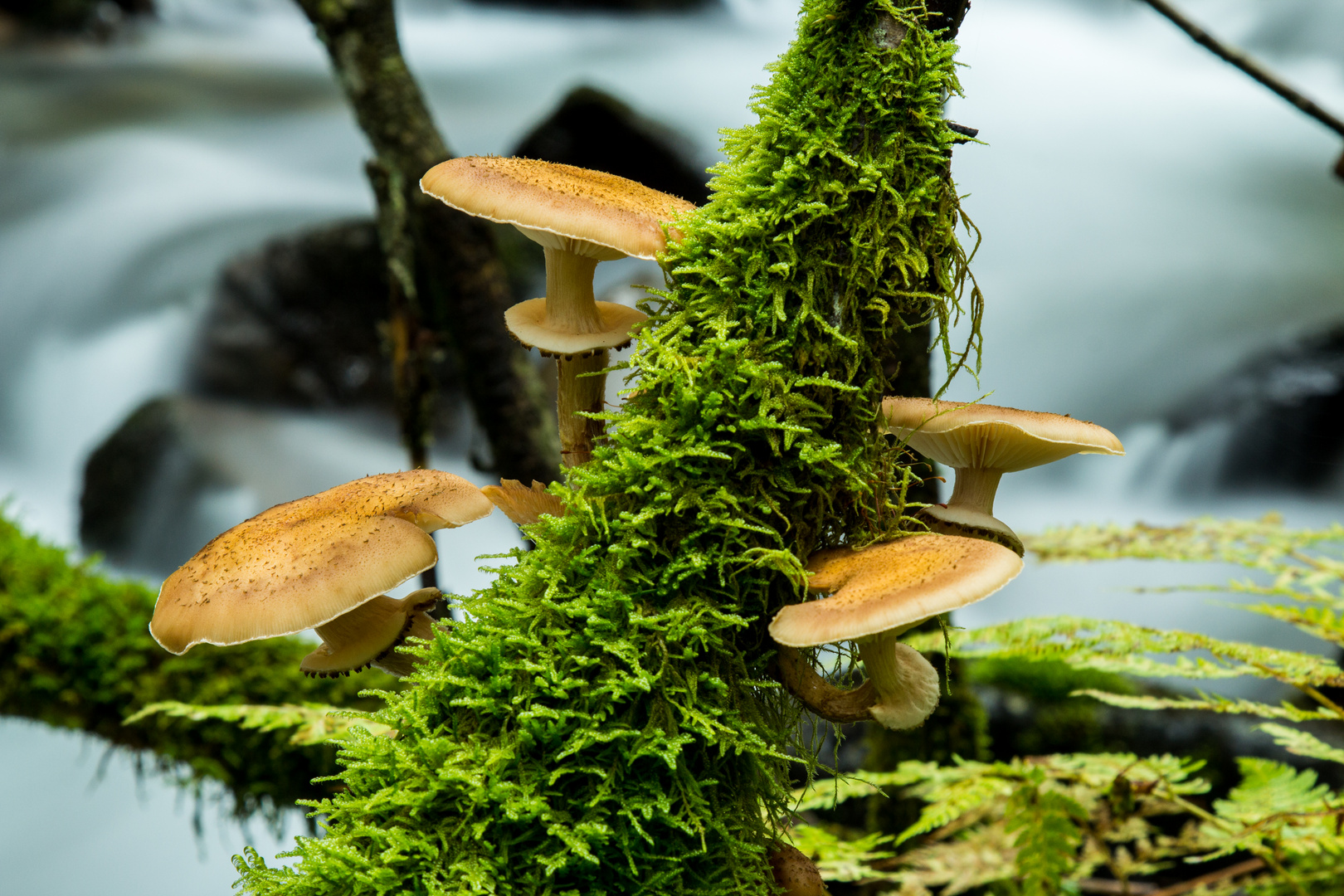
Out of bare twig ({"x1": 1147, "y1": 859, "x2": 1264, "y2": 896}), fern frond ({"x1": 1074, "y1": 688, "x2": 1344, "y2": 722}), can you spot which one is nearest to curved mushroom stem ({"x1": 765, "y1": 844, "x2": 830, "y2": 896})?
fern frond ({"x1": 1074, "y1": 688, "x2": 1344, "y2": 722})

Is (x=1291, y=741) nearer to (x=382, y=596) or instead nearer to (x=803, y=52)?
(x=803, y=52)

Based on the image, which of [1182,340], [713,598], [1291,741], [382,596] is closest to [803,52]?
[713,598]

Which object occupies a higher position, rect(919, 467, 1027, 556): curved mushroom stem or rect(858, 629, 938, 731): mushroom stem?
rect(919, 467, 1027, 556): curved mushroom stem

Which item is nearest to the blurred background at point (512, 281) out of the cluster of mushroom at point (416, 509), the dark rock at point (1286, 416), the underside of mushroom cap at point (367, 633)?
the dark rock at point (1286, 416)

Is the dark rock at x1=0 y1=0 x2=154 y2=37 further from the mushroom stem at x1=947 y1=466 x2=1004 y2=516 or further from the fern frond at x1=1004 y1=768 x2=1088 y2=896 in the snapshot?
the fern frond at x1=1004 y1=768 x2=1088 y2=896

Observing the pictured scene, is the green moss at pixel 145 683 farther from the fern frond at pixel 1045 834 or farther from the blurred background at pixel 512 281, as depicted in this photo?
the blurred background at pixel 512 281

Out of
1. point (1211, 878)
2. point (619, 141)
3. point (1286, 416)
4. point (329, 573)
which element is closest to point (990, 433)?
point (329, 573)
